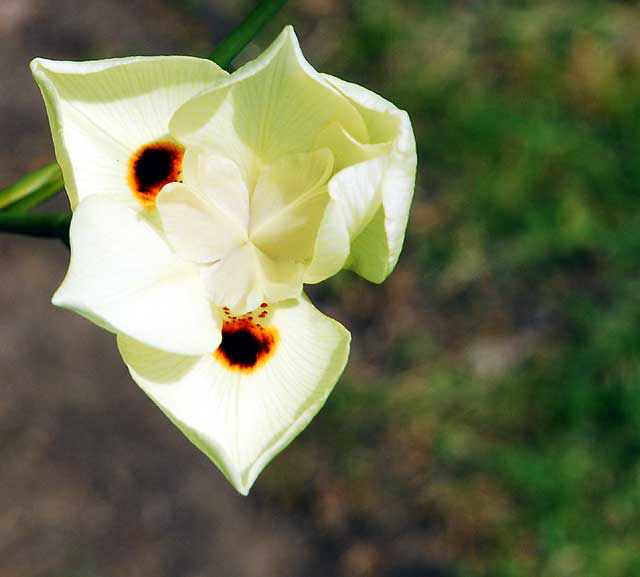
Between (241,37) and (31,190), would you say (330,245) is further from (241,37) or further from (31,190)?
(31,190)

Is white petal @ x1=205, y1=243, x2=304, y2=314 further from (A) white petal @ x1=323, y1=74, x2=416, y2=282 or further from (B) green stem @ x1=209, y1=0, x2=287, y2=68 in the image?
(B) green stem @ x1=209, y1=0, x2=287, y2=68

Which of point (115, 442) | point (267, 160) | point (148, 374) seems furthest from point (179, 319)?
point (115, 442)

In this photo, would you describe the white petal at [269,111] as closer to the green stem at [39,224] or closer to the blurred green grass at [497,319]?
the green stem at [39,224]

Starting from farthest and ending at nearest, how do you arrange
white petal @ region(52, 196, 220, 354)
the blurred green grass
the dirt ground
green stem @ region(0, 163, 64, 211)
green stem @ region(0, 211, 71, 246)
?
the blurred green grass → the dirt ground → green stem @ region(0, 163, 64, 211) → green stem @ region(0, 211, 71, 246) → white petal @ region(52, 196, 220, 354)

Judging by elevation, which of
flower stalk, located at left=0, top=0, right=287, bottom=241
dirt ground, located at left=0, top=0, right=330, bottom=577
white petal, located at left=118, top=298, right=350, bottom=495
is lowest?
dirt ground, located at left=0, top=0, right=330, bottom=577

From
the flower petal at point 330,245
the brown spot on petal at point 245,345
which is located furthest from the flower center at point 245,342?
the flower petal at point 330,245

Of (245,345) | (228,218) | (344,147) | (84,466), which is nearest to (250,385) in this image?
(245,345)

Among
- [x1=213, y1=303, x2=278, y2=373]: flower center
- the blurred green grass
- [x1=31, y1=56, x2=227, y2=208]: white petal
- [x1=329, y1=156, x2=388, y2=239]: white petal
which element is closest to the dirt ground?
the blurred green grass
